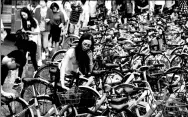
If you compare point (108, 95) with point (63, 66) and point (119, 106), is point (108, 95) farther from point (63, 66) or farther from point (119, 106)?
point (63, 66)

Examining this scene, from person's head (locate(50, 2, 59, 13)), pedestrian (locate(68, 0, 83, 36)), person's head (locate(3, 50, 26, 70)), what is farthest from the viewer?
pedestrian (locate(68, 0, 83, 36))

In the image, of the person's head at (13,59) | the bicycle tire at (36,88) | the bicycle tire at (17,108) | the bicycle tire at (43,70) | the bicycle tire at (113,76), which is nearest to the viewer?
the person's head at (13,59)

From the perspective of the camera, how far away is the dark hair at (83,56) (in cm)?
811

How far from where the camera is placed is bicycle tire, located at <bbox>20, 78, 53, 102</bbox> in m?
8.66

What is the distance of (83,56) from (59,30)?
6.86 meters

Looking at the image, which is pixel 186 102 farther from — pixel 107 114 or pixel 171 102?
pixel 107 114

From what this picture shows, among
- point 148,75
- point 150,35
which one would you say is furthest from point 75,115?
point 150,35

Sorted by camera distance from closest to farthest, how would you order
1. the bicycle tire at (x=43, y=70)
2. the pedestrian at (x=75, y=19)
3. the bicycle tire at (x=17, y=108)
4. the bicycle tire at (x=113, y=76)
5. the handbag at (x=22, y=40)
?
the bicycle tire at (x=17, y=108) → the bicycle tire at (x=113, y=76) → the bicycle tire at (x=43, y=70) → the handbag at (x=22, y=40) → the pedestrian at (x=75, y=19)

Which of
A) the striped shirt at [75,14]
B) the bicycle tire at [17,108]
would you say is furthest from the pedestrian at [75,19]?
the bicycle tire at [17,108]

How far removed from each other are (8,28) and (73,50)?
63.4 ft

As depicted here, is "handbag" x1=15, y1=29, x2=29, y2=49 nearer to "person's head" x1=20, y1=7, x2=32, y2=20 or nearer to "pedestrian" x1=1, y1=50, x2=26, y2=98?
"person's head" x1=20, y1=7, x2=32, y2=20

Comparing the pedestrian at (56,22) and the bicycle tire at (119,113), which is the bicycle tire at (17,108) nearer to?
the bicycle tire at (119,113)

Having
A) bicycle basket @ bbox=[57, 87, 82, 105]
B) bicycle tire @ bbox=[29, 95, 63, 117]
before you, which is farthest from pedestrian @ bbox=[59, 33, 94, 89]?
bicycle basket @ bbox=[57, 87, 82, 105]

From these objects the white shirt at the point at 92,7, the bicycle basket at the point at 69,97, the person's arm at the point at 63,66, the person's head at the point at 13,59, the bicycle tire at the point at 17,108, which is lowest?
the bicycle tire at the point at 17,108
